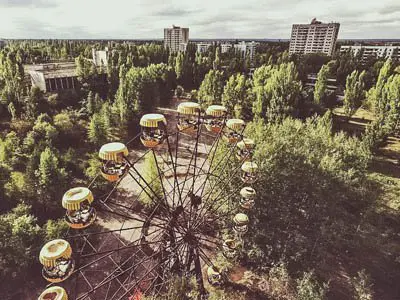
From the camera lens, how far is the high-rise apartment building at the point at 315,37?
12198 cm

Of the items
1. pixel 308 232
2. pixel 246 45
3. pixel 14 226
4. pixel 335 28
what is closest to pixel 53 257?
pixel 14 226

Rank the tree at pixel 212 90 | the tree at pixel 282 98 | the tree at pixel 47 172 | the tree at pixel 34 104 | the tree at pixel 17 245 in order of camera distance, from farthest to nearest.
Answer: the tree at pixel 212 90
the tree at pixel 34 104
the tree at pixel 282 98
the tree at pixel 47 172
the tree at pixel 17 245

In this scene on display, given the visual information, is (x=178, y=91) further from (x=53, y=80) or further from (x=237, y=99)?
(x=53, y=80)

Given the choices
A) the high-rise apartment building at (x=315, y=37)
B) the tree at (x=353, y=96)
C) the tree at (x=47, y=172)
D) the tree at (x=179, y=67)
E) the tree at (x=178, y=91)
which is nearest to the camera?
the tree at (x=47, y=172)

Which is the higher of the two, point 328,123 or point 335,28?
point 335,28

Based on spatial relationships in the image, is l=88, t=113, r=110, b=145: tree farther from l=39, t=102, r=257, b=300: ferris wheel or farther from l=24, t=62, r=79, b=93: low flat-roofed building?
l=24, t=62, r=79, b=93: low flat-roofed building

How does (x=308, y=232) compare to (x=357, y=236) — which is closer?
(x=308, y=232)

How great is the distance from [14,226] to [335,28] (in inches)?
5409

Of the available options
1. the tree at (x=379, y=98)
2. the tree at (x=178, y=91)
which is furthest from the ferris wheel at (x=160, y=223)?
the tree at (x=178, y=91)

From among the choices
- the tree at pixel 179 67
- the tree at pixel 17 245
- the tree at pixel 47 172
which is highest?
the tree at pixel 179 67

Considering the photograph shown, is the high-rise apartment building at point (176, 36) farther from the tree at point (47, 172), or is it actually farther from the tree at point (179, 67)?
the tree at point (47, 172)

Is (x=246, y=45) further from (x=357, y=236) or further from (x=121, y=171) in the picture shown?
(x=121, y=171)

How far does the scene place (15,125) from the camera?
1431 inches

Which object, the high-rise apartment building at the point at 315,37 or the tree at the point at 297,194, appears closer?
the tree at the point at 297,194
